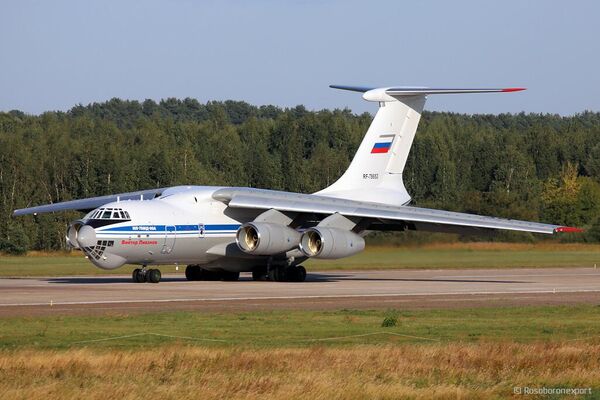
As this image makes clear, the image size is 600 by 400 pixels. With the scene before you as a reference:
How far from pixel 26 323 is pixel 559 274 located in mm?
21372

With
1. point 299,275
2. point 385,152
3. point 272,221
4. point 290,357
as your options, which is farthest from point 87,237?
point 290,357

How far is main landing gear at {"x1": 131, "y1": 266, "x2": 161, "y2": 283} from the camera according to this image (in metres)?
30.2

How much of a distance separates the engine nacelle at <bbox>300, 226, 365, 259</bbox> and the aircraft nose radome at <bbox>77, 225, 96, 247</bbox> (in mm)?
5480

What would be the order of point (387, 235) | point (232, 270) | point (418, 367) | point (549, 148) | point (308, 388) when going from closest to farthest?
point (308, 388), point (418, 367), point (232, 270), point (387, 235), point (549, 148)

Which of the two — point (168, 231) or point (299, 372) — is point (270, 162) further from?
point (299, 372)

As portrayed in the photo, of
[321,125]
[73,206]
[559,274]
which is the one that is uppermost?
[321,125]

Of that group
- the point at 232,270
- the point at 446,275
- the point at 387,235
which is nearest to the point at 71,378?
the point at 232,270

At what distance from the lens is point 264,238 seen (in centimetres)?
2978

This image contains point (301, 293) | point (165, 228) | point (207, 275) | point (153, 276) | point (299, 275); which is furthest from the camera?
point (207, 275)

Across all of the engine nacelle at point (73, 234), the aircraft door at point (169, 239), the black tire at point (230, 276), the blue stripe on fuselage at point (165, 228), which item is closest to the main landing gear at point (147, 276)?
the aircraft door at point (169, 239)

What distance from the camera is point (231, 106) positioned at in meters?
140

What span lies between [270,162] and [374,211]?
5018cm

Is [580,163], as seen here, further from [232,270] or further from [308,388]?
[308,388]

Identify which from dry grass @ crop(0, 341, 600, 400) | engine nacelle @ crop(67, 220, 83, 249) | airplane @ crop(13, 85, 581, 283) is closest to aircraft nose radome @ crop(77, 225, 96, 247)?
airplane @ crop(13, 85, 581, 283)
